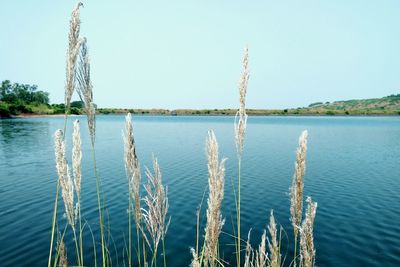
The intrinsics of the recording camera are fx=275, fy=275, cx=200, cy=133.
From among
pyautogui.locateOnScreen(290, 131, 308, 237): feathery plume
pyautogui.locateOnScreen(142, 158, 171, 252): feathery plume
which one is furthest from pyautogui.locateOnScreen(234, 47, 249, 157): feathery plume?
pyautogui.locateOnScreen(142, 158, 171, 252): feathery plume

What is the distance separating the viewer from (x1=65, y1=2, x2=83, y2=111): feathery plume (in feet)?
10.7

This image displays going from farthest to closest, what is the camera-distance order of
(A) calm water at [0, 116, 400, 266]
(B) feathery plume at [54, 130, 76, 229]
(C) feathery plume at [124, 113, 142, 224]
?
1. (A) calm water at [0, 116, 400, 266]
2. (C) feathery plume at [124, 113, 142, 224]
3. (B) feathery plume at [54, 130, 76, 229]

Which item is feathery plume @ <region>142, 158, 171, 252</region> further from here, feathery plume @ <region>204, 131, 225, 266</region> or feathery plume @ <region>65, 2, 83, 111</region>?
feathery plume @ <region>65, 2, 83, 111</region>

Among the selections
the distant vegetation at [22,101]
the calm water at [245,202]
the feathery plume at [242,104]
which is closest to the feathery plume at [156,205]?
the feathery plume at [242,104]

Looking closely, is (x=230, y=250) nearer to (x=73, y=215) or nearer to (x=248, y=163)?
(x=73, y=215)

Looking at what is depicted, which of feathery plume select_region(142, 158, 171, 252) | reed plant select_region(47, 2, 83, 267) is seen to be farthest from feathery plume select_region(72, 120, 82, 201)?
feathery plume select_region(142, 158, 171, 252)

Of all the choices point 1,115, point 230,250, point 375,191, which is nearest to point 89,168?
point 230,250

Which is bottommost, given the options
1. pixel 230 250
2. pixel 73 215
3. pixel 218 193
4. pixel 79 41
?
pixel 230 250

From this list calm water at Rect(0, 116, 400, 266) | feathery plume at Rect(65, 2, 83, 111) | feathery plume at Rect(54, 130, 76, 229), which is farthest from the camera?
calm water at Rect(0, 116, 400, 266)

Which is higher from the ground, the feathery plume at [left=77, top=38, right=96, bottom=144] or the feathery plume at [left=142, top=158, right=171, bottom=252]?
the feathery plume at [left=77, top=38, right=96, bottom=144]

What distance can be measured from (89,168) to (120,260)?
1819 centimetres

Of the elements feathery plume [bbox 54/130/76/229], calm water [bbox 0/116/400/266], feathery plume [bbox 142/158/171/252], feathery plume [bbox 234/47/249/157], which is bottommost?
calm water [bbox 0/116/400/266]

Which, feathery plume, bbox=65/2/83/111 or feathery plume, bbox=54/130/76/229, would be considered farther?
feathery plume, bbox=54/130/76/229

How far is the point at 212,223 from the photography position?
337cm
